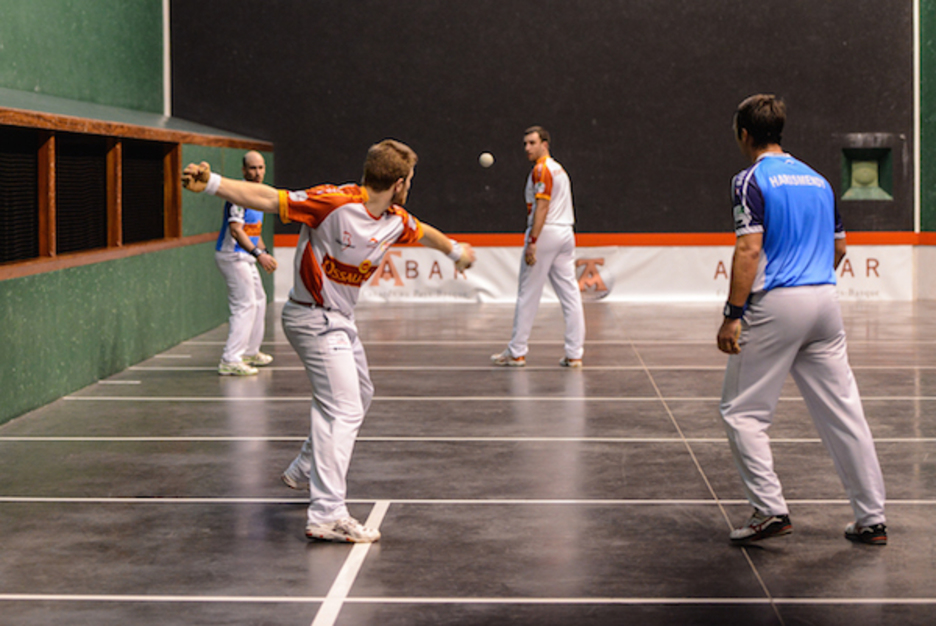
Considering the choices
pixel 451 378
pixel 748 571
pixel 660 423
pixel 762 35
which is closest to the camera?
pixel 748 571

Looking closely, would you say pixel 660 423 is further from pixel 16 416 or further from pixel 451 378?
pixel 16 416

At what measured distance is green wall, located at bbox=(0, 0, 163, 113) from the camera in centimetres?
927

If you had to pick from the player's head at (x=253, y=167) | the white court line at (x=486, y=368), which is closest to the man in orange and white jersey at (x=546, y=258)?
the white court line at (x=486, y=368)

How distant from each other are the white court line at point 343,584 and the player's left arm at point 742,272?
1536 mm

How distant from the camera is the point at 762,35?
1452cm

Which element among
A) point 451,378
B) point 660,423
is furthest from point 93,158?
point 660,423

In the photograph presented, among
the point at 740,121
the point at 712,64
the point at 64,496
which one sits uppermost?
the point at 712,64

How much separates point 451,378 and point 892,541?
4609 millimetres

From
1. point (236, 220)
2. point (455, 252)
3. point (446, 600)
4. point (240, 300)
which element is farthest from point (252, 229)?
point (446, 600)

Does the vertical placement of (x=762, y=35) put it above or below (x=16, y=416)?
above

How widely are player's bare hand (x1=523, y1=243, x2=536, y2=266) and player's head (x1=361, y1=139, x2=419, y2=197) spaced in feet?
14.6

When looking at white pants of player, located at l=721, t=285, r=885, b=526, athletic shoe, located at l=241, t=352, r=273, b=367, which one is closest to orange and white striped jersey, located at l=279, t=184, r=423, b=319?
white pants of player, located at l=721, t=285, r=885, b=526

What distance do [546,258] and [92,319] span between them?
3483 millimetres

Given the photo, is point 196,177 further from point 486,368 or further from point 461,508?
point 486,368
